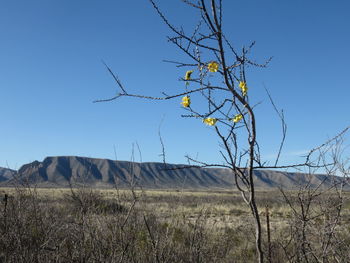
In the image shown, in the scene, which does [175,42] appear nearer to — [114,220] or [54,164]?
[114,220]

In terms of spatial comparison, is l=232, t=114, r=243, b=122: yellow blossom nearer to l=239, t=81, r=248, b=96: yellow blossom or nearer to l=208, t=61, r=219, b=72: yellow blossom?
l=239, t=81, r=248, b=96: yellow blossom

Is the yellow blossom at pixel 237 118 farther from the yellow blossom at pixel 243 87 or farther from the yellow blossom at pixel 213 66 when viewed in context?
the yellow blossom at pixel 213 66

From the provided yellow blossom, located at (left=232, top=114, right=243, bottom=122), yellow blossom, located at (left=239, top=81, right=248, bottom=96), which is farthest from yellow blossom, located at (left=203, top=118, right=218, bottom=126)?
yellow blossom, located at (left=239, top=81, right=248, bottom=96)

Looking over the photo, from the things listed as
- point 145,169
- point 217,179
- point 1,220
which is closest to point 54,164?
point 145,169

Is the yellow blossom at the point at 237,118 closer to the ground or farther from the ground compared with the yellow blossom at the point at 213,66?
closer to the ground

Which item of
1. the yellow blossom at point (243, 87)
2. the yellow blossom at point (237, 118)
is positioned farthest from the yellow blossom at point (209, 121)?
the yellow blossom at point (243, 87)

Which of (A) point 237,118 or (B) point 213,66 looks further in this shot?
(A) point 237,118

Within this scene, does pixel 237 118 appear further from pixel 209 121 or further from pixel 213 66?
pixel 213 66

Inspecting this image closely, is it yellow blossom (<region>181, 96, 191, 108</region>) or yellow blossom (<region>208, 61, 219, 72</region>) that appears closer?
yellow blossom (<region>208, 61, 219, 72</region>)

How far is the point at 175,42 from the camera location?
1672 mm

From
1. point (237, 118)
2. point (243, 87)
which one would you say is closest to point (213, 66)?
point (243, 87)

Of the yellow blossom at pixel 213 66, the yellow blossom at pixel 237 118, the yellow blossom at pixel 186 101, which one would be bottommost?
the yellow blossom at pixel 237 118

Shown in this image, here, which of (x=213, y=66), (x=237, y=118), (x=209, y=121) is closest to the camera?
(x=213, y=66)

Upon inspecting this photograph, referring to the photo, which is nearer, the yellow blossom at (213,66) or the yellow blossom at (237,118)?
the yellow blossom at (213,66)
